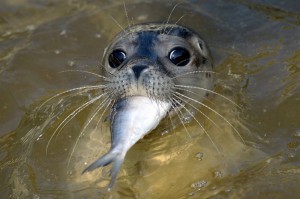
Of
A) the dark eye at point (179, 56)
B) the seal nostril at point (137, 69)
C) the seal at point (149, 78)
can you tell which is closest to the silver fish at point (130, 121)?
the seal at point (149, 78)

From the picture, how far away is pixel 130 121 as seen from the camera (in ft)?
11.0

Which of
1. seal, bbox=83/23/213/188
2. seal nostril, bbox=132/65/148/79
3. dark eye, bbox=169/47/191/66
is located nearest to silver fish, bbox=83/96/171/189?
seal, bbox=83/23/213/188

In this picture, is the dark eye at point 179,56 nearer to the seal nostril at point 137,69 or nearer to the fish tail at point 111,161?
the seal nostril at point 137,69

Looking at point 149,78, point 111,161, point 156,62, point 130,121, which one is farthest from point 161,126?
point 111,161

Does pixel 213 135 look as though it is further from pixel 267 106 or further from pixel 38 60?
pixel 38 60

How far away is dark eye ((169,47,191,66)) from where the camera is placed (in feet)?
13.8

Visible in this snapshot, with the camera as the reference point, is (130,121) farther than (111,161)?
Yes

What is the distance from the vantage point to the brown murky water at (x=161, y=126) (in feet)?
13.4

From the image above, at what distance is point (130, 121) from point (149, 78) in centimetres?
41

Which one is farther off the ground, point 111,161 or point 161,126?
point 111,161

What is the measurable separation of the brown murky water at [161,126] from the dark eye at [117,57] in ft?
1.50

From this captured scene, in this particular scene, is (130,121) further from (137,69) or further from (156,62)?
(156,62)

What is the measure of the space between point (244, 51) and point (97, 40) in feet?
4.32

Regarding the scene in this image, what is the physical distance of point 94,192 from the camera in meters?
4.05
